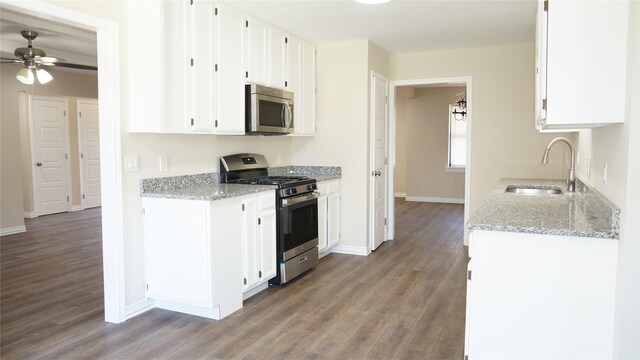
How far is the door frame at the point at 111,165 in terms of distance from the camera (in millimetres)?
3096

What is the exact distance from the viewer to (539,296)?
2.04m

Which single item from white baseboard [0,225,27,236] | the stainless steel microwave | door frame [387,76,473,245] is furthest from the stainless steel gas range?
white baseboard [0,225,27,236]

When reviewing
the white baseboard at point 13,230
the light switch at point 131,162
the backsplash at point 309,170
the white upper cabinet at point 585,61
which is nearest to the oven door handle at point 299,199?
the backsplash at point 309,170

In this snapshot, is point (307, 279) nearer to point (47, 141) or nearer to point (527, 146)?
point (527, 146)

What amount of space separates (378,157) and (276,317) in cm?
274

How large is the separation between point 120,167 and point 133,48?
0.83 m

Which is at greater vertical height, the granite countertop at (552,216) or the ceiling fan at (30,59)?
the ceiling fan at (30,59)

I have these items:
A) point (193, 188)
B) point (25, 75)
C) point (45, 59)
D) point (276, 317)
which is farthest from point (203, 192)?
point (25, 75)

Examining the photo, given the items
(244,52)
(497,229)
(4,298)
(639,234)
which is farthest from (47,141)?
(639,234)

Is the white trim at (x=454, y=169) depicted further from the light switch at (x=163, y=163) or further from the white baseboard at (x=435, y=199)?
the light switch at (x=163, y=163)

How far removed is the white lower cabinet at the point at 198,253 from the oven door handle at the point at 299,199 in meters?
0.47

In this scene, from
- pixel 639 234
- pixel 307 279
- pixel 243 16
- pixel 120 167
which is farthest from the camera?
pixel 307 279

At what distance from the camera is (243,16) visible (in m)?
3.98

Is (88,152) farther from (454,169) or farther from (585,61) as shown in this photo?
(585,61)
